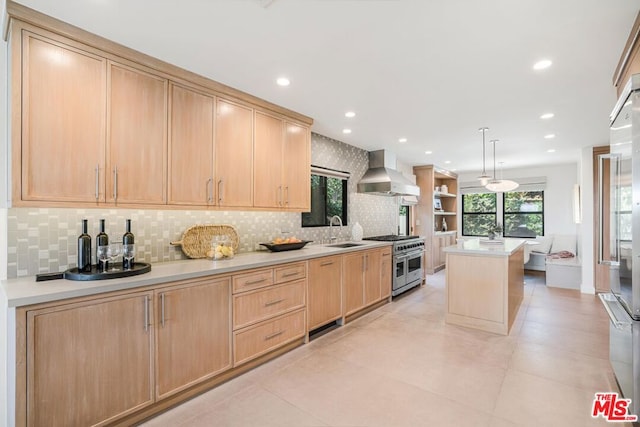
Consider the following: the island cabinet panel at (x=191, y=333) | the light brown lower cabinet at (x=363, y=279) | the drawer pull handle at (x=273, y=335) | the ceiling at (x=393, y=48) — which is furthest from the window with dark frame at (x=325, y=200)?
the island cabinet panel at (x=191, y=333)

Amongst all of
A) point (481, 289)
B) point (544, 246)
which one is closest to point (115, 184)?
point (481, 289)

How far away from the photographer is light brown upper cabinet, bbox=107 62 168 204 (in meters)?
2.13

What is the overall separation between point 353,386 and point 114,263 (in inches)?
82.6

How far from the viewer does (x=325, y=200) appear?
4.62 m

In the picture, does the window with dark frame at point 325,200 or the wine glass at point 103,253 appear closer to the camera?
the wine glass at point 103,253

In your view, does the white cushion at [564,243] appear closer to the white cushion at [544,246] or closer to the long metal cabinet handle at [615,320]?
the white cushion at [544,246]

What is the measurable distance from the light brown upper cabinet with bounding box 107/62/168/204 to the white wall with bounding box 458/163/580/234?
822 cm

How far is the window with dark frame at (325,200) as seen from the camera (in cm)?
440

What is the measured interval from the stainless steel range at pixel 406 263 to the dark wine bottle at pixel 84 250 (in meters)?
3.83

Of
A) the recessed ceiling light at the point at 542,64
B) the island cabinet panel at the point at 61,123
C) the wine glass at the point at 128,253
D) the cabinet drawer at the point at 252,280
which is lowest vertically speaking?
the cabinet drawer at the point at 252,280

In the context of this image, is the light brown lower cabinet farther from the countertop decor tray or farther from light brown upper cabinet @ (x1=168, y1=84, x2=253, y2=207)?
light brown upper cabinet @ (x1=168, y1=84, x2=253, y2=207)

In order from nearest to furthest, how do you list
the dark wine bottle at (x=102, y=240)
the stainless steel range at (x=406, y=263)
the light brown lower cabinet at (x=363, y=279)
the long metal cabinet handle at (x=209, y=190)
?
the dark wine bottle at (x=102, y=240)
the long metal cabinet handle at (x=209, y=190)
the light brown lower cabinet at (x=363, y=279)
the stainless steel range at (x=406, y=263)

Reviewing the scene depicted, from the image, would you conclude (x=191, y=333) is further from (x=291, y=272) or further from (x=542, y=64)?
(x=542, y=64)

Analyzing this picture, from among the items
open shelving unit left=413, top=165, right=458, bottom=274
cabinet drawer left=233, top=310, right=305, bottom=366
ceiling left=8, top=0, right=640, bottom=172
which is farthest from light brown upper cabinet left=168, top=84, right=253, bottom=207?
open shelving unit left=413, top=165, right=458, bottom=274
